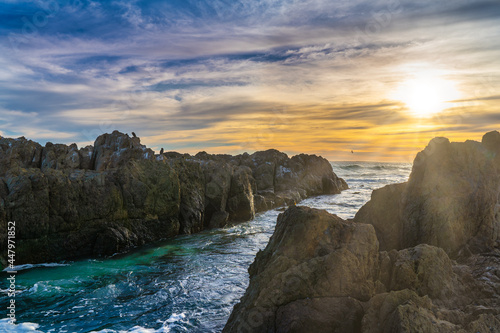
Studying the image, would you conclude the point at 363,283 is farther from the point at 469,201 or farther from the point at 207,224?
the point at 207,224

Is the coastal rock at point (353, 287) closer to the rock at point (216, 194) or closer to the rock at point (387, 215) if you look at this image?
the rock at point (387, 215)

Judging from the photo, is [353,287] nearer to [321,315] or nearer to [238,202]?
[321,315]

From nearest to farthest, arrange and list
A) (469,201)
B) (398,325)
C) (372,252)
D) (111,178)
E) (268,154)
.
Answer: (398,325) → (372,252) → (469,201) → (111,178) → (268,154)

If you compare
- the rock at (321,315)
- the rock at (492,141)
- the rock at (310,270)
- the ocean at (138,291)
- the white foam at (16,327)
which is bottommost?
the white foam at (16,327)

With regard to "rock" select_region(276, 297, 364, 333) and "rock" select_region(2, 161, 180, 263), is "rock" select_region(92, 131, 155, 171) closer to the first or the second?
"rock" select_region(2, 161, 180, 263)

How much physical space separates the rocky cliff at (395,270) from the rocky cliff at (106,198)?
1489 centimetres

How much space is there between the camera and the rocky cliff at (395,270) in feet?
23.7

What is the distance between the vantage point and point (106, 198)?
22.5 metres

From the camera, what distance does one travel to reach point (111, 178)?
942 inches

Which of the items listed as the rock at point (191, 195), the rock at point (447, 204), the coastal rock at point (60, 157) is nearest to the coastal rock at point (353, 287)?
the rock at point (447, 204)

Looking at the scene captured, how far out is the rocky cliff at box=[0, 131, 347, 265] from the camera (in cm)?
1939

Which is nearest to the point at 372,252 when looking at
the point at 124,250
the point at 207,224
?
the point at 124,250

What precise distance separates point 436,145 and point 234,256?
12954mm

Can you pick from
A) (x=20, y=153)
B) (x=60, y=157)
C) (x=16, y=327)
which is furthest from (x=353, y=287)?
(x=20, y=153)
